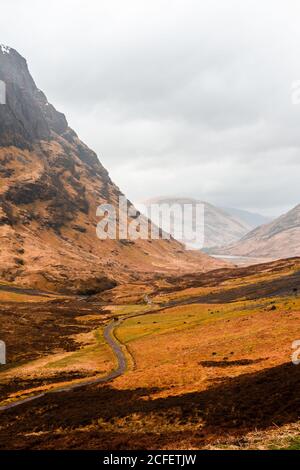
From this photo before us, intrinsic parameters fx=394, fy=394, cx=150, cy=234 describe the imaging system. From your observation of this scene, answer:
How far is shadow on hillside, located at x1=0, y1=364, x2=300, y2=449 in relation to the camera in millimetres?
32656

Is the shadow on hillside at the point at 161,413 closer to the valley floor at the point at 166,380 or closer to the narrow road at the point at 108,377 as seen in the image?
the valley floor at the point at 166,380

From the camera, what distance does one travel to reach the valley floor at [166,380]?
3331 cm

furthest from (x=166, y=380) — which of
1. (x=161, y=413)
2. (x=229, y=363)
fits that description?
(x=161, y=413)

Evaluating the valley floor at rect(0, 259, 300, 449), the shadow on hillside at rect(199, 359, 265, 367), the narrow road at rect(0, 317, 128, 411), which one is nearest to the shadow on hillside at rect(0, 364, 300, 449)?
the valley floor at rect(0, 259, 300, 449)

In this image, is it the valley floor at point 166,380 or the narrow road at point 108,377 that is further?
the narrow road at point 108,377

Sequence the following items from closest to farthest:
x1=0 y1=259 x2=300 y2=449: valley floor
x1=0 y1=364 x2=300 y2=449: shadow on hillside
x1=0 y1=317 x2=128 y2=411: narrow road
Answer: x1=0 y1=364 x2=300 y2=449: shadow on hillside < x1=0 y1=259 x2=300 y2=449: valley floor < x1=0 y1=317 x2=128 y2=411: narrow road

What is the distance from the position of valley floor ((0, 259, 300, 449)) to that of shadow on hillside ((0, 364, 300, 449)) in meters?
0.14

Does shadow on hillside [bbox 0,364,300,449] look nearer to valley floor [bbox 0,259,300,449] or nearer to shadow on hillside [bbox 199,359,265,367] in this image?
valley floor [bbox 0,259,300,449]

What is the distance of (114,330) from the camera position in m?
119

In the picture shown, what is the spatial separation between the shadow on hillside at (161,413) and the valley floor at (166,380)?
0.14m

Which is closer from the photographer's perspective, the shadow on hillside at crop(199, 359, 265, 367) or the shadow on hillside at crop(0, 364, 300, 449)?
the shadow on hillside at crop(0, 364, 300, 449)

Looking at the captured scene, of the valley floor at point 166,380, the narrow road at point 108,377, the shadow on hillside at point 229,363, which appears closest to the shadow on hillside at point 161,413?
the valley floor at point 166,380
